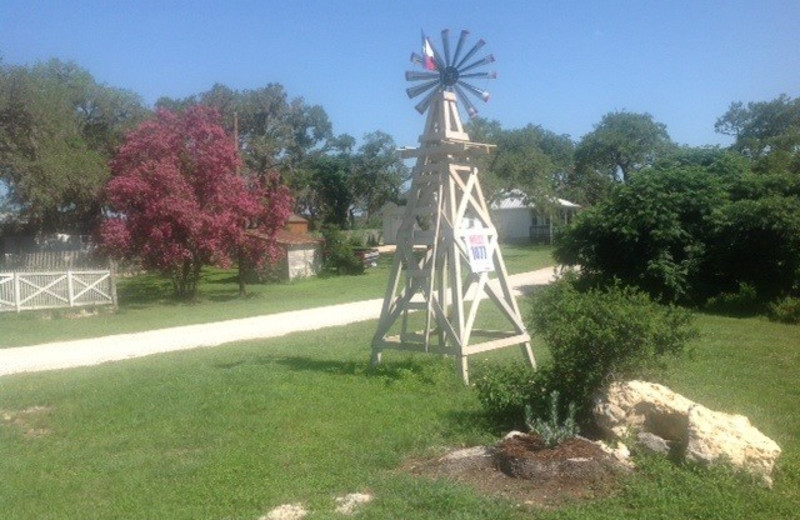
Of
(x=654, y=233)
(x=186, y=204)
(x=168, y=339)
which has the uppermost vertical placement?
(x=186, y=204)

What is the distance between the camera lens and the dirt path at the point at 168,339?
1302cm

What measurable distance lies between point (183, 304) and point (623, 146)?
172ft

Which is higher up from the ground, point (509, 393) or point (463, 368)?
point (509, 393)

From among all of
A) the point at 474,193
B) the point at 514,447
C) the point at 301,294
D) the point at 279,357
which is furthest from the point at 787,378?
the point at 301,294

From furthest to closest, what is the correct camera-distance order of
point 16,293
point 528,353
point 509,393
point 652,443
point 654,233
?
1. point 16,293
2. point 654,233
3. point 528,353
4. point 509,393
5. point 652,443

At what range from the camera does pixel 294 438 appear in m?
7.09

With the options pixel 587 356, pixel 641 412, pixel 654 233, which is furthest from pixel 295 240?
pixel 641 412

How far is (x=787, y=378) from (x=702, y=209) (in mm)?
11353

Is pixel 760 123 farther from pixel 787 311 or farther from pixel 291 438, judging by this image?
pixel 291 438

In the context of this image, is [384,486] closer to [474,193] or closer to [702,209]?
[474,193]

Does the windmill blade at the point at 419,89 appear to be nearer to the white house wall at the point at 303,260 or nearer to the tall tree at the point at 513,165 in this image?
the white house wall at the point at 303,260

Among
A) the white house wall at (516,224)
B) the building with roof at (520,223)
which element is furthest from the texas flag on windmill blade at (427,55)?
the white house wall at (516,224)

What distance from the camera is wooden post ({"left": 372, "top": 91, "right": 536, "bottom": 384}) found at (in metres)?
9.97

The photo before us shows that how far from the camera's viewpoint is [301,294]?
25.9 m
